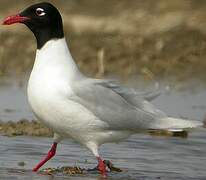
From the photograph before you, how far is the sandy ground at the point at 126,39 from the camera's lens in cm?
1975

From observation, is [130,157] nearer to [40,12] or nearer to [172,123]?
[172,123]

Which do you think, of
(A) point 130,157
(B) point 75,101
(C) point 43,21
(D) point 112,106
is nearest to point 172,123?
(D) point 112,106

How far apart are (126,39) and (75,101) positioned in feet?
32.8

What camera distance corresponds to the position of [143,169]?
39.4 ft

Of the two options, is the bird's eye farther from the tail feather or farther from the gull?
the tail feather

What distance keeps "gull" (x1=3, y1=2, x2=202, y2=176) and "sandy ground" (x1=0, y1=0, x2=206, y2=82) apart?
680 cm

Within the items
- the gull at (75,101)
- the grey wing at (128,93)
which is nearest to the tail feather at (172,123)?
the gull at (75,101)

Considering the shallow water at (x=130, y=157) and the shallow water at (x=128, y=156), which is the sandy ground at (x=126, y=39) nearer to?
the shallow water at (x=128, y=156)

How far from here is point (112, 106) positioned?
11.7 metres

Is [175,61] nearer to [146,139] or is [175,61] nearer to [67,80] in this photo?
[146,139]

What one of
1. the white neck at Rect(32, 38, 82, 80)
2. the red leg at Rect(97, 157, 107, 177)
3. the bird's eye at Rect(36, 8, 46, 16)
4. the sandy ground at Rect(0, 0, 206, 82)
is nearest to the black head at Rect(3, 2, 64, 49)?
the bird's eye at Rect(36, 8, 46, 16)

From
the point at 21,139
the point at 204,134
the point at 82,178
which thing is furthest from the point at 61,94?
the point at 204,134

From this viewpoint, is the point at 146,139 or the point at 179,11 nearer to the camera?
the point at 146,139

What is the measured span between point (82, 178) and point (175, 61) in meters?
9.14
